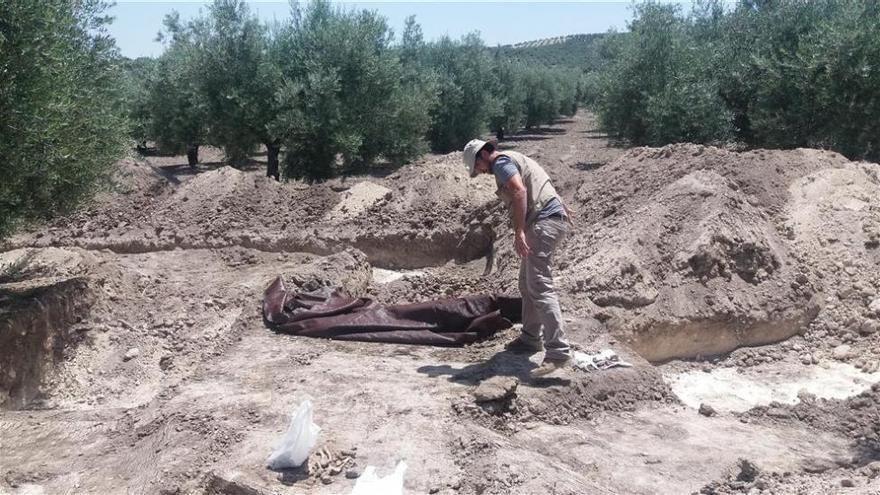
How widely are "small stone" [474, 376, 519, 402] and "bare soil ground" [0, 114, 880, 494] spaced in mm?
76

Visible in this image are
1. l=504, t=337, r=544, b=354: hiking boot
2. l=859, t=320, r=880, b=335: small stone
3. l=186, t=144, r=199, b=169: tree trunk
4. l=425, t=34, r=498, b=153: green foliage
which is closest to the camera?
l=504, t=337, r=544, b=354: hiking boot

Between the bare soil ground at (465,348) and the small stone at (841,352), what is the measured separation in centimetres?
2

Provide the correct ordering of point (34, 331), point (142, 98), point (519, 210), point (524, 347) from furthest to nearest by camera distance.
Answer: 1. point (142, 98)
2. point (34, 331)
3. point (524, 347)
4. point (519, 210)

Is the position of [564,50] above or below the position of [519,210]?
above

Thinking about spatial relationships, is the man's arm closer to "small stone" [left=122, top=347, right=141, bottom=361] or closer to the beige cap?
the beige cap

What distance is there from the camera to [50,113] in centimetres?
748

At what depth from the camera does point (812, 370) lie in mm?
7453

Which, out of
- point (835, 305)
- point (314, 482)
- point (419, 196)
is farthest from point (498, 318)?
point (419, 196)

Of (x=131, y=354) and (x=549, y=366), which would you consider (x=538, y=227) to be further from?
(x=131, y=354)

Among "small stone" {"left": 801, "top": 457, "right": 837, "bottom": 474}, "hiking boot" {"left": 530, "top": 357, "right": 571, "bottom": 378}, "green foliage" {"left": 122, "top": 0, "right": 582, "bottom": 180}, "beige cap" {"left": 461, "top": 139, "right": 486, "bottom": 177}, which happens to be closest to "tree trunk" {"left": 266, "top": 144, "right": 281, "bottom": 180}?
"green foliage" {"left": 122, "top": 0, "right": 582, "bottom": 180}

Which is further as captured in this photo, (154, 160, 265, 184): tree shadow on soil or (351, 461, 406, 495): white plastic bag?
(154, 160, 265, 184): tree shadow on soil

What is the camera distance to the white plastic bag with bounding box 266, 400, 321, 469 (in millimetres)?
4887

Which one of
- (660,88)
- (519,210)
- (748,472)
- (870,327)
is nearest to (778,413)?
(748,472)

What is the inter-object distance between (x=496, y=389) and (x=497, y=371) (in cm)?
66
